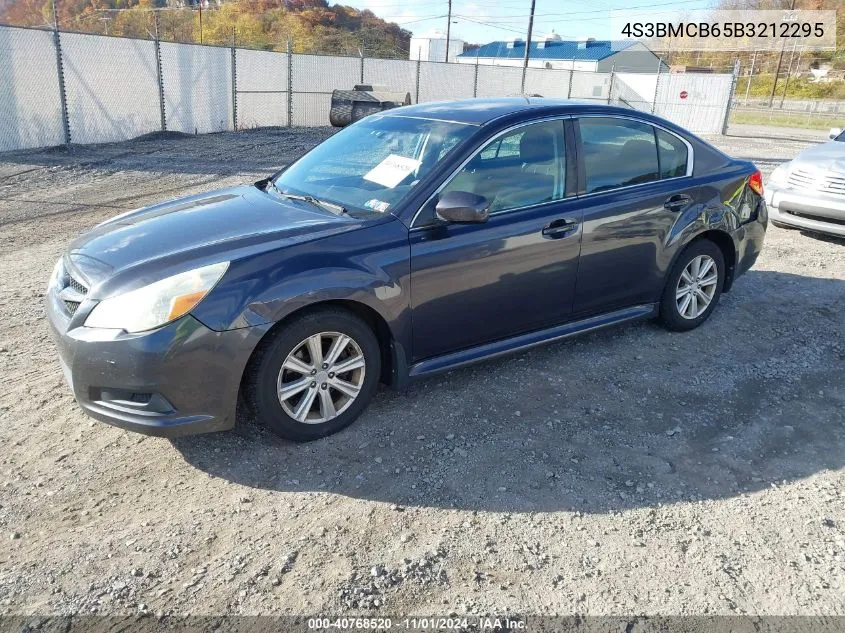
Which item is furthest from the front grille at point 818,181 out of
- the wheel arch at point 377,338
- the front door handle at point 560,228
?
the wheel arch at point 377,338

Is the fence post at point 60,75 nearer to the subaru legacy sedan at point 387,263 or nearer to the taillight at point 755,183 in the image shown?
the subaru legacy sedan at point 387,263

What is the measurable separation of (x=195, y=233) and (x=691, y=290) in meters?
3.62

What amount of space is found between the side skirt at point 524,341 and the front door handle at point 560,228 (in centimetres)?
62

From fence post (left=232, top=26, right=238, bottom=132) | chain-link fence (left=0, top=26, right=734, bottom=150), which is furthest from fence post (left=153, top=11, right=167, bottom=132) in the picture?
fence post (left=232, top=26, right=238, bottom=132)

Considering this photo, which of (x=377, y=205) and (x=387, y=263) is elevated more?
(x=377, y=205)

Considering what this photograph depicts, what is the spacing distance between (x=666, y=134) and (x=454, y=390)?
8.10 ft

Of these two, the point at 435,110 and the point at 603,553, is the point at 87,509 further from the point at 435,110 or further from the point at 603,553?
the point at 435,110

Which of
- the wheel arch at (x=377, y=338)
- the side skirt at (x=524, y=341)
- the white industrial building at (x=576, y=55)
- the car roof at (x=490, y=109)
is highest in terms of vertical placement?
the white industrial building at (x=576, y=55)

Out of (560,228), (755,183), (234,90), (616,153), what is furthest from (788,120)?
(560,228)

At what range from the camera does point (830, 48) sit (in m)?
57.1

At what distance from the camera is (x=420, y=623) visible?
96.1 inches

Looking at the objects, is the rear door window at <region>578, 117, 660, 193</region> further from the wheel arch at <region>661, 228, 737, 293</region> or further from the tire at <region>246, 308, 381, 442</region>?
the tire at <region>246, 308, 381, 442</region>

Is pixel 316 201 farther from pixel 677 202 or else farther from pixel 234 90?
pixel 234 90

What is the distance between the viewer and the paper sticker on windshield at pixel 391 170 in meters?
3.86
